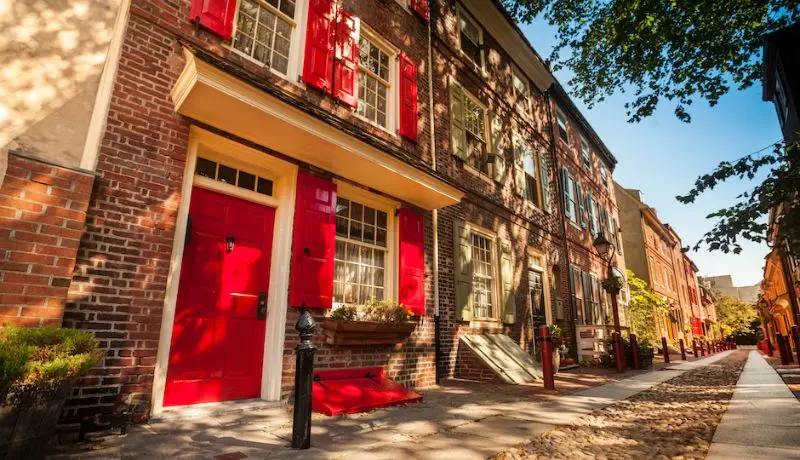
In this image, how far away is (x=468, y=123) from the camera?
30.2 ft

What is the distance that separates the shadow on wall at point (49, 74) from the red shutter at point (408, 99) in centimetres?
446

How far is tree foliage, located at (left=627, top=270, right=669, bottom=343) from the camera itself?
1700 centimetres

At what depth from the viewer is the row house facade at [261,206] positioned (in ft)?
11.2

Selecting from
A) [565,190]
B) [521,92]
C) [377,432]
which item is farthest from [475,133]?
[377,432]

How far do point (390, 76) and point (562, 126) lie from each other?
9.98 m

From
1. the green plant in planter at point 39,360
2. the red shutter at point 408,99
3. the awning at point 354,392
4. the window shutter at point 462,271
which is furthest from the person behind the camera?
the window shutter at point 462,271

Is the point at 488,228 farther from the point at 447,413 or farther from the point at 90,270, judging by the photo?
the point at 90,270

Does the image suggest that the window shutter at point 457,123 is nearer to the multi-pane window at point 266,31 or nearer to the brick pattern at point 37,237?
the multi-pane window at point 266,31

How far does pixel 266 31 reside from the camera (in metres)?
5.38

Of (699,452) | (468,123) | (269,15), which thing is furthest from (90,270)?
→ (468,123)

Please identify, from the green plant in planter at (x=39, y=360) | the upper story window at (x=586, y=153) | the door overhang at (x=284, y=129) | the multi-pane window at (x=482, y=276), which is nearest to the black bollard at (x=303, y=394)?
the green plant in planter at (x=39, y=360)

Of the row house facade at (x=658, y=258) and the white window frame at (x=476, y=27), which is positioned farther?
the row house facade at (x=658, y=258)

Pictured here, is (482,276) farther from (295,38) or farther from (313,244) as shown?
(295,38)

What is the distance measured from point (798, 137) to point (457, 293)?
5.29 metres
